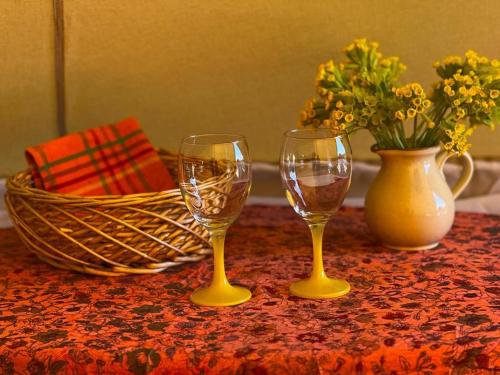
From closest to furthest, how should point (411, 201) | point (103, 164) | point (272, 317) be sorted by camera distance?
1. point (272, 317)
2. point (411, 201)
3. point (103, 164)

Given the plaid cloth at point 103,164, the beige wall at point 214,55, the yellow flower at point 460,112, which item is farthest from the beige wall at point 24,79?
the yellow flower at point 460,112

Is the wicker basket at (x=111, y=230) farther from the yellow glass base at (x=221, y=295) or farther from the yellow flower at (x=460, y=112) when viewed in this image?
the yellow flower at (x=460, y=112)

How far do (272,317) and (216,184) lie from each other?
0.61 ft

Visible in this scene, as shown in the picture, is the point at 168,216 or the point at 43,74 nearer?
the point at 168,216

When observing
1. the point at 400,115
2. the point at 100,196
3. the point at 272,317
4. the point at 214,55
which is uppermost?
the point at 214,55

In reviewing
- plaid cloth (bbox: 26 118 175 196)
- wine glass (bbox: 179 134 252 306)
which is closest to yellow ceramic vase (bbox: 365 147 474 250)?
wine glass (bbox: 179 134 252 306)

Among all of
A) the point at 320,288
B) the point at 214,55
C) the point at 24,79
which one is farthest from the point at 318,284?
the point at 24,79

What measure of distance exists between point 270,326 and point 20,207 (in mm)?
471

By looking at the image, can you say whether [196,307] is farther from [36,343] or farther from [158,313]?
[36,343]

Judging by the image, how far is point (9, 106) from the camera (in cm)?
150

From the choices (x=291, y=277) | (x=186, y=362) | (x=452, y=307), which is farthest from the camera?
(x=291, y=277)

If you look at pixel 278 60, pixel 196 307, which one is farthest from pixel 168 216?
pixel 278 60

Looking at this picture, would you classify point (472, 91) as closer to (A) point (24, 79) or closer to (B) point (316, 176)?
(B) point (316, 176)

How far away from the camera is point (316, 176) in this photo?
38.7 inches
